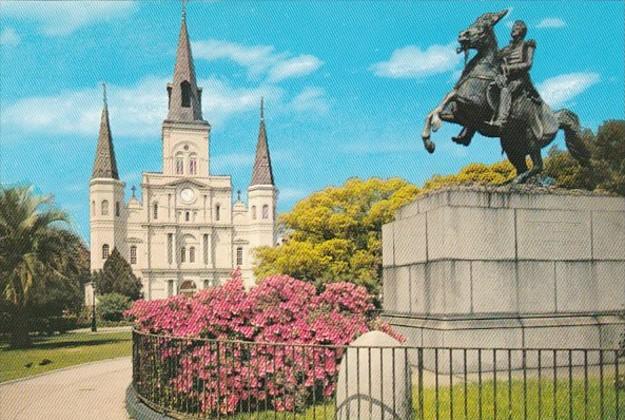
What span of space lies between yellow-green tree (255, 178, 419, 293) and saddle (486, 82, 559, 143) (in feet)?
63.3

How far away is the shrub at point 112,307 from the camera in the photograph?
53812 mm

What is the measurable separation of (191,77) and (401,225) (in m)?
87.0

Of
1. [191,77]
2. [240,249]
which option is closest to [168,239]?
[240,249]

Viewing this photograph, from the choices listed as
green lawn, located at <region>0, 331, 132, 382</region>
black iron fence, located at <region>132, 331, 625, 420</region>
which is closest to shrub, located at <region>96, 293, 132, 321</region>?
green lawn, located at <region>0, 331, 132, 382</region>

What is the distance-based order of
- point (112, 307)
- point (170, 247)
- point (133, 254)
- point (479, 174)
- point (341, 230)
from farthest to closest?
point (170, 247) < point (133, 254) < point (112, 307) < point (479, 174) < point (341, 230)

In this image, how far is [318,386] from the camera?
8.49 metres

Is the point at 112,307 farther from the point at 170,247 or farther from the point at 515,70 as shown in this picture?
the point at 515,70

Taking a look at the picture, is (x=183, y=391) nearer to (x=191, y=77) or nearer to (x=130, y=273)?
(x=130, y=273)

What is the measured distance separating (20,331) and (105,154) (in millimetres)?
66259

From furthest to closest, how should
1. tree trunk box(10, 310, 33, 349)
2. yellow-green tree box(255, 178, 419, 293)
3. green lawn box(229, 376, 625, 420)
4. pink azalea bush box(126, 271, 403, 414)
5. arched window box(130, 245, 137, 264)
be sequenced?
arched window box(130, 245, 137, 264), yellow-green tree box(255, 178, 419, 293), tree trunk box(10, 310, 33, 349), pink azalea bush box(126, 271, 403, 414), green lawn box(229, 376, 625, 420)

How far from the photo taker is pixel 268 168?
315ft

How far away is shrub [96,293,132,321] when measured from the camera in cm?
A: 5381

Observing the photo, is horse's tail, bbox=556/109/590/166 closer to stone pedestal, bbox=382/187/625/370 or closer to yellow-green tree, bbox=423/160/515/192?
stone pedestal, bbox=382/187/625/370

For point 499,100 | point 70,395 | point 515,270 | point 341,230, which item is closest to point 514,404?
point 515,270
